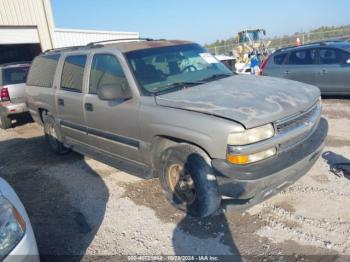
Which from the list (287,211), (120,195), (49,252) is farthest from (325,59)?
(49,252)

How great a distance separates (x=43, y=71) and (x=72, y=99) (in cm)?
161

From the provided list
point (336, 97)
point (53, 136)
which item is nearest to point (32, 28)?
point (53, 136)

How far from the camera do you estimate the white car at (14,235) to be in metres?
2.21

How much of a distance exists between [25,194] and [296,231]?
12.1ft

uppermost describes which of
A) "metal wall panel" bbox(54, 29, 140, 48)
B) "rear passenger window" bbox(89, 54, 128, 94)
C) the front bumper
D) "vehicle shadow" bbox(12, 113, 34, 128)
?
"metal wall panel" bbox(54, 29, 140, 48)

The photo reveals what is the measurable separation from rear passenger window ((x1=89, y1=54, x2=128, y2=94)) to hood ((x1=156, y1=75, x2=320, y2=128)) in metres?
0.72

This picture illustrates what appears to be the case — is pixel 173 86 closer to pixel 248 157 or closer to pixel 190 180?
pixel 190 180

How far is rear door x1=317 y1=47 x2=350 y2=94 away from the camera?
26.4 ft

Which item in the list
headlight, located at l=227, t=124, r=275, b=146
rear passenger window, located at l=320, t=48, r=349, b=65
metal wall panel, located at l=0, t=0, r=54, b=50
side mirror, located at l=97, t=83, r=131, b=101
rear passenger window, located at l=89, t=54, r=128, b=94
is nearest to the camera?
headlight, located at l=227, t=124, r=275, b=146

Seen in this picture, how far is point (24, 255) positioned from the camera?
7.48 feet

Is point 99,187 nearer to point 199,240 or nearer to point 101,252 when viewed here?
point 101,252

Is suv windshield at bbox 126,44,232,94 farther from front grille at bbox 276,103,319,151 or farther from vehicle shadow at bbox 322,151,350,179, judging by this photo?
vehicle shadow at bbox 322,151,350,179

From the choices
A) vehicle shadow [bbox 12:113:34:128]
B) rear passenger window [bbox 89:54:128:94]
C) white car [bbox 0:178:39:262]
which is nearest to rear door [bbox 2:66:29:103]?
vehicle shadow [bbox 12:113:34:128]

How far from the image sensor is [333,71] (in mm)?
8211
